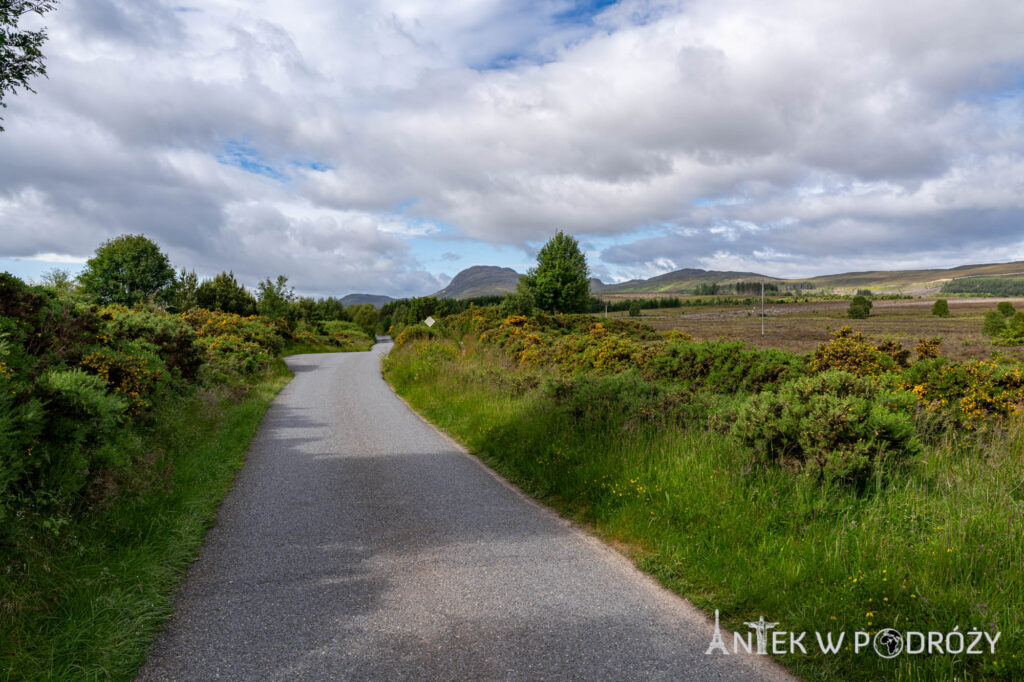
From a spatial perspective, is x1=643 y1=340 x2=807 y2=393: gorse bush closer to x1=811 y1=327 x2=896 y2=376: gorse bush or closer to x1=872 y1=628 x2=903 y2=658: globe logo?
x1=811 y1=327 x2=896 y2=376: gorse bush

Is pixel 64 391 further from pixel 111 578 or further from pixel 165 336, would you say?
pixel 165 336

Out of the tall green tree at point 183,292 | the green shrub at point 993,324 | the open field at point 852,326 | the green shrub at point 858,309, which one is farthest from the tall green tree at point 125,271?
Result: the green shrub at point 858,309

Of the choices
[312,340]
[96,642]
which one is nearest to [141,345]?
[96,642]

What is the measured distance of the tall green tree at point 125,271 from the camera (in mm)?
38281

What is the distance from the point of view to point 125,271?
38594mm

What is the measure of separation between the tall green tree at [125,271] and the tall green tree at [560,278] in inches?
1090

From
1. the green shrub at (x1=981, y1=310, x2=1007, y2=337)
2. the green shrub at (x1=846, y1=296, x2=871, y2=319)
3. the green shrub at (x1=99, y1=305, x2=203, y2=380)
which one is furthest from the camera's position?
the green shrub at (x1=846, y1=296, x2=871, y2=319)

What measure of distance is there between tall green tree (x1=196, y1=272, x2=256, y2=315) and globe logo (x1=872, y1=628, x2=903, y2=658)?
45.0 meters

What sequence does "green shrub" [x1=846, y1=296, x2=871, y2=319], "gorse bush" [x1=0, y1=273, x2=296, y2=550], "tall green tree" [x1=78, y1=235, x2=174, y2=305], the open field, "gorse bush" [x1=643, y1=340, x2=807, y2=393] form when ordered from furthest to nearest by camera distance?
"green shrub" [x1=846, y1=296, x2=871, y2=319]
"tall green tree" [x1=78, y1=235, x2=174, y2=305]
the open field
"gorse bush" [x1=643, y1=340, x2=807, y2=393]
"gorse bush" [x1=0, y1=273, x2=296, y2=550]

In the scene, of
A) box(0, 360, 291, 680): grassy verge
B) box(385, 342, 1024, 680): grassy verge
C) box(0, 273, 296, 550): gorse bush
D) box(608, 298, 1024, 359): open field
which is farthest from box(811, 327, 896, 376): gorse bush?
box(0, 273, 296, 550): gorse bush

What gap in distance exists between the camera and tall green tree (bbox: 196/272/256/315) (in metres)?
42.1

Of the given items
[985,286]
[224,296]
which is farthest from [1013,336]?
[985,286]

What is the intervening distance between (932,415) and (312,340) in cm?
4869

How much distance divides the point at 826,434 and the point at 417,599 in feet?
13.4
